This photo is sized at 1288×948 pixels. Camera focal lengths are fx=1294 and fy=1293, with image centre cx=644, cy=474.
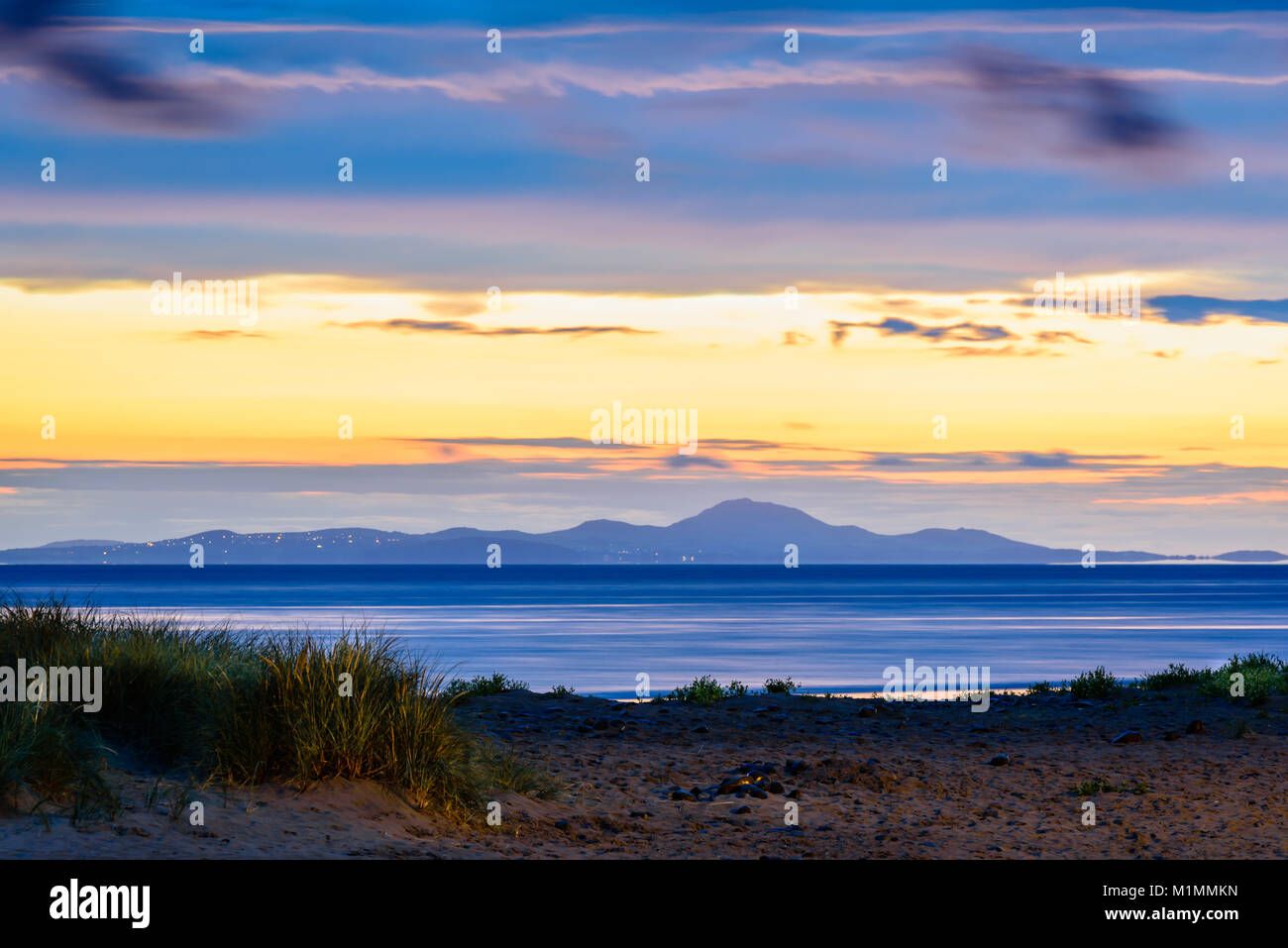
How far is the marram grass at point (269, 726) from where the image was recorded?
32.9 ft

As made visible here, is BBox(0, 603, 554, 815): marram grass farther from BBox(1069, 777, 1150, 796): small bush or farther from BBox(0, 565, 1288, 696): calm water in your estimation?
BBox(1069, 777, 1150, 796): small bush

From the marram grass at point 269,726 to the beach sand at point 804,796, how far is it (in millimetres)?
256

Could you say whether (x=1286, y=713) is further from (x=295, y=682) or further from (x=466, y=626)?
(x=466, y=626)

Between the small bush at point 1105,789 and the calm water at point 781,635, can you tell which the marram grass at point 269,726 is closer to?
the calm water at point 781,635

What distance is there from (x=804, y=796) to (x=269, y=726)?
16.7 feet

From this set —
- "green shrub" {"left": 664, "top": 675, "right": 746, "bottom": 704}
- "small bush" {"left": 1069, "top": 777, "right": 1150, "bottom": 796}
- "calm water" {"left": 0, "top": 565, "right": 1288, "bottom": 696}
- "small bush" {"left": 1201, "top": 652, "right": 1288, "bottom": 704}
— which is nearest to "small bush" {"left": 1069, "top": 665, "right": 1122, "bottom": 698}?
"small bush" {"left": 1201, "top": 652, "right": 1288, "bottom": 704}

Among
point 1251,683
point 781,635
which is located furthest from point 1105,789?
point 781,635

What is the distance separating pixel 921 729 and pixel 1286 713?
16.5 ft

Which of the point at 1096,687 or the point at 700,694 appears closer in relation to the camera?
the point at 700,694

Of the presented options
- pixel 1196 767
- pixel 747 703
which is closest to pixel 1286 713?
pixel 1196 767

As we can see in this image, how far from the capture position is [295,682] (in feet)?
35.4

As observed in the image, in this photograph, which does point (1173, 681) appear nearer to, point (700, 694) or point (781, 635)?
point (700, 694)

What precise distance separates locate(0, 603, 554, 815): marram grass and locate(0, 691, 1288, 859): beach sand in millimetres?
256

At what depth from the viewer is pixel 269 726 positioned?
424 inches
